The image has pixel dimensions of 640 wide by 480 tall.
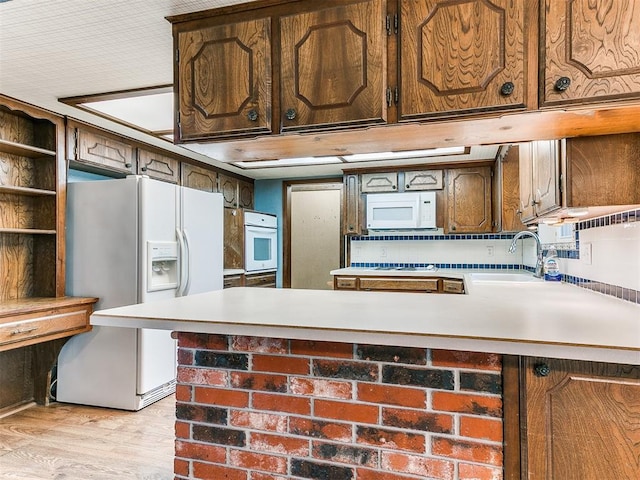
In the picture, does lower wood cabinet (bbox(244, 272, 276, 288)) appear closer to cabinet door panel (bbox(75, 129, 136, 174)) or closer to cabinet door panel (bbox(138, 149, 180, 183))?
cabinet door panel (bbox(138, 149, 180, 183))

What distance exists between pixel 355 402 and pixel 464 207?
3.38 metres

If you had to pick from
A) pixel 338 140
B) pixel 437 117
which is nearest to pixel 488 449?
pixel 437 117

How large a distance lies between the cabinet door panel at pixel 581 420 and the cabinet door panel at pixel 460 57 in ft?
2.71

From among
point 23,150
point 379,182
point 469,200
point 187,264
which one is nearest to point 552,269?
point 469,200

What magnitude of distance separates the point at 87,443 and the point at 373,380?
6.70 feet

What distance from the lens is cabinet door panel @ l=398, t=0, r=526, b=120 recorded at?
133 cm

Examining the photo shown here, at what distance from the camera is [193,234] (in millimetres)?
3334

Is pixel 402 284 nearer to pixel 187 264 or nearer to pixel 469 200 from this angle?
pixel 469 200

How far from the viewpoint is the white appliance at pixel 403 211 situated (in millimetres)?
4320

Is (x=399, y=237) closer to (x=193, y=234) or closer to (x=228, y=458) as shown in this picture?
(x=193, y=234)

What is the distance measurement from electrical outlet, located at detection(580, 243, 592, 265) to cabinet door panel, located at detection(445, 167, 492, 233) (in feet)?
6.68

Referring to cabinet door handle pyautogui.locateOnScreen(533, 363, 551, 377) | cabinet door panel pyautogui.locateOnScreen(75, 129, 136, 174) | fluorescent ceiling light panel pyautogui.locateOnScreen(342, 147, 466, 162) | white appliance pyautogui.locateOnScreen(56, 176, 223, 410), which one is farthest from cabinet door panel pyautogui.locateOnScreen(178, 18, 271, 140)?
fluorescent ceiling light panel pyautogui.locateOnScreen(342, 147, 466, 162)

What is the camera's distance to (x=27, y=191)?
2.72 metres

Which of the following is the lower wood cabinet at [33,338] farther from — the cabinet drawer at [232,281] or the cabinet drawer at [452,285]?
the cabinet drawer at [452,285]
